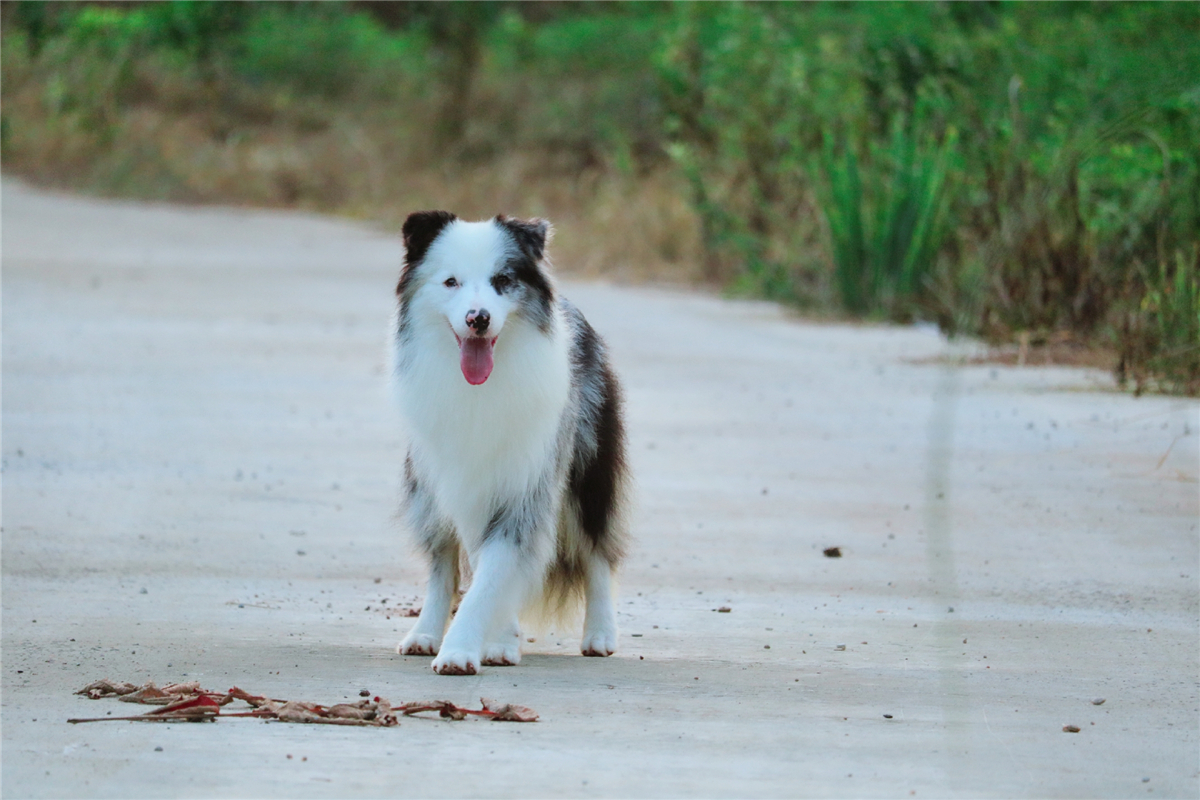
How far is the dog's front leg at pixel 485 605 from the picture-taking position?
16.7ft

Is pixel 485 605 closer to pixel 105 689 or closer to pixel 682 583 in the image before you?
pixel 105 689

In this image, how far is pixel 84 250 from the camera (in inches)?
841

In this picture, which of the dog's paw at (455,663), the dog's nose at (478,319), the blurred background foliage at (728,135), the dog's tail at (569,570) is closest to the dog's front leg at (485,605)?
the dog's paw at (455,663)

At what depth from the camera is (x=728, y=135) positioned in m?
19.5

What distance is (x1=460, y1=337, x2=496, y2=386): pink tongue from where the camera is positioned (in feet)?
17.5

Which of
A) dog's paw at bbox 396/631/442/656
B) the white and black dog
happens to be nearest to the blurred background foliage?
the white and black dog

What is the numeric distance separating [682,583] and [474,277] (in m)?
1.91

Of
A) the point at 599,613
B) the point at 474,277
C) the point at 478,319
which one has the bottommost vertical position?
the point at 599,613

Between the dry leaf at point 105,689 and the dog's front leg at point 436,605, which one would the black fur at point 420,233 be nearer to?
the dog's front leg at point 436,605

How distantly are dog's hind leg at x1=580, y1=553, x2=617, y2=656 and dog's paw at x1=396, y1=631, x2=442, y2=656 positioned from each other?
49cm

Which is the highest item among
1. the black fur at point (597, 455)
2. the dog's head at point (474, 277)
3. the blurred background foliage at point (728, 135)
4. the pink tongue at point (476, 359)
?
the blurred background foliage at point (728, 135)

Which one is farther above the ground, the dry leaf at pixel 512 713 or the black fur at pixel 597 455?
the black fur at pixel 597 455

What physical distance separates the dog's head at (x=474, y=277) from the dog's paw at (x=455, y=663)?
0.83 meters

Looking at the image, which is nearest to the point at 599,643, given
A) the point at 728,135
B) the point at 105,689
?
the point at 105,689
